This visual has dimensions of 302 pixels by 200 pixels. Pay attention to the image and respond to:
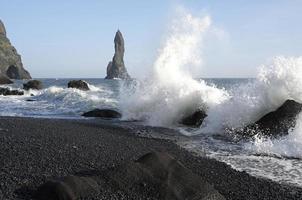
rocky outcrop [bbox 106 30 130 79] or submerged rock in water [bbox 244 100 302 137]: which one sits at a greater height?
rocky outcrop [bbox 106 30 130 79]

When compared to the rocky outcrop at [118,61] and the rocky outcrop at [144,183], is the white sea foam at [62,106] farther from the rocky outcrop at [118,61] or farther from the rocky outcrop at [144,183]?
the rocky outcrop at [118,61]

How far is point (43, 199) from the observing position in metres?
5.32

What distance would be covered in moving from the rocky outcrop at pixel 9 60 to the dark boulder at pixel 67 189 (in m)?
101

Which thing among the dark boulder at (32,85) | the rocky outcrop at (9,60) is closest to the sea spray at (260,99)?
the dark boulder at (32,85)

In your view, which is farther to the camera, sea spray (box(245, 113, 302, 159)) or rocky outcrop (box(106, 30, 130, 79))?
rocky outcrop (box(106, 30, 130, 79))

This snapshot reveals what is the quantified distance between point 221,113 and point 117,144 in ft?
18.9

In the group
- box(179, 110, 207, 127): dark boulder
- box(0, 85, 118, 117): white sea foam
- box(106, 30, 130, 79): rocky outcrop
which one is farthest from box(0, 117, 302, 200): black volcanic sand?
box(106, 30, 130, 79): rocky outcrop

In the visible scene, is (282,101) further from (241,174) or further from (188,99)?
(241,174)

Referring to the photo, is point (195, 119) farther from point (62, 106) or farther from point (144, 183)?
point (62, 106)

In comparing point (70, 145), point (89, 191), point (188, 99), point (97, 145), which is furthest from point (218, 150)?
point (188, 99)

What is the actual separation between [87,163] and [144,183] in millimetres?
1859

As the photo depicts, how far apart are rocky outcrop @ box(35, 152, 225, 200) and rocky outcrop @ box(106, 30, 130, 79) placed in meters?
105

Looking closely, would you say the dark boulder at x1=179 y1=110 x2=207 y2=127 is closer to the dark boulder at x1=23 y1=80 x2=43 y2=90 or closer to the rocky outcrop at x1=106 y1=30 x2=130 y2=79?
the dark boulder at x1=23 y1=80 x2=43 y2=90

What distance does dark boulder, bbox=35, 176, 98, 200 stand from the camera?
5270mm
